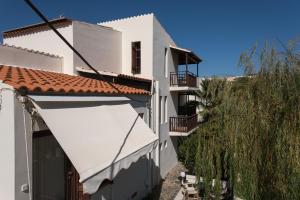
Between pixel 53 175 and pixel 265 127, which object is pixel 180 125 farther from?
pixel 265 127

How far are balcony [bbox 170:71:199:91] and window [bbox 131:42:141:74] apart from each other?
5767mm

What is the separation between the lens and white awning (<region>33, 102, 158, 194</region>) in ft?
23.0

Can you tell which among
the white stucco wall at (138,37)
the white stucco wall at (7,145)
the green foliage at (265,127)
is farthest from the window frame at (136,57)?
the white stucco wall at (7,145)

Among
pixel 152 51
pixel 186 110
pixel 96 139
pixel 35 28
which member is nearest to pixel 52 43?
pixel 35 28

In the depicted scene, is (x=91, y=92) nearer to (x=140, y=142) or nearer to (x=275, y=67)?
(x=140, y=142)

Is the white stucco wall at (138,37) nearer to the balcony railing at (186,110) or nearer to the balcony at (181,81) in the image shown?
the balcony at (181,81)

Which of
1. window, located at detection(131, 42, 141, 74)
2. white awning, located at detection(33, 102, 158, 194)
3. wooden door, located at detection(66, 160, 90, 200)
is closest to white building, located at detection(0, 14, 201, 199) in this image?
window, located at detection(131, 42, 141, 74)

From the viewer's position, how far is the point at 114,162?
7973 mm

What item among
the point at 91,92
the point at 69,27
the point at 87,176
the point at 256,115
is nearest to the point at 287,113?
the point at 256,115

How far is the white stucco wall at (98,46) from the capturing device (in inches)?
794

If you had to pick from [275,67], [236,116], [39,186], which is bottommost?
[39,186]

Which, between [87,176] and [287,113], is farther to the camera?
[287,113]

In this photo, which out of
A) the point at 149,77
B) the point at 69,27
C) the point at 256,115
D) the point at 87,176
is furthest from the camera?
the point at 149,77

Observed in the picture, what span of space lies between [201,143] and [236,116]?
254 cm
